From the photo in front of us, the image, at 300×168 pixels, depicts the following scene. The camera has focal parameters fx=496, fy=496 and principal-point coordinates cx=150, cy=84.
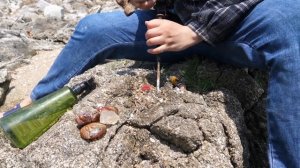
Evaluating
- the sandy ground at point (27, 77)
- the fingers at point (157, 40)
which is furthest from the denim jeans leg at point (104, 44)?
the sandy ground at point (27, 77)

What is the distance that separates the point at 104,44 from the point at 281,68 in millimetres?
1447

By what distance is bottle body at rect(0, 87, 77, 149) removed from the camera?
331 cm

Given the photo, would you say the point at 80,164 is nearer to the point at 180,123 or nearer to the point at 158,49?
the point at 180,123

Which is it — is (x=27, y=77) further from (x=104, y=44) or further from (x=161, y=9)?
(x=161, y=9)

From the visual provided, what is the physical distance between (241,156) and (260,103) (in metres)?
0.55

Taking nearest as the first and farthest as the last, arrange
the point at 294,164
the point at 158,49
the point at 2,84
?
the point at 294,164 → the point at 158,49 → the point at 2,84

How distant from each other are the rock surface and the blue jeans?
0.15m

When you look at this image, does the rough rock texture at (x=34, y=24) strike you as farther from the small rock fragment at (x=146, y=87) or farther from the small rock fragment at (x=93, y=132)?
the small rock fragment at (x=93, y=132)

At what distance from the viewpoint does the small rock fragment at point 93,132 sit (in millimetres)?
3107

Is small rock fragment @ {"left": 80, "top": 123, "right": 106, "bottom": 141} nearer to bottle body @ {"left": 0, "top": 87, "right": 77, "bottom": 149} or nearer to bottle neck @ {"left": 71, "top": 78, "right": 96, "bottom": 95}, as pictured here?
bottle body @ {"left": 0, "top": 87, "right": 77, "bottom": 149}

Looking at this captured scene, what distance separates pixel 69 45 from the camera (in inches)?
154

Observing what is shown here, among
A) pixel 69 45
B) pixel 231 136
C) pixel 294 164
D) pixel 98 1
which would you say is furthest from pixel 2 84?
pixel 98 1

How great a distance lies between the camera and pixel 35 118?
3414 mm

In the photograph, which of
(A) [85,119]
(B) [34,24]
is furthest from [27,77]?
(A) [85,119]
